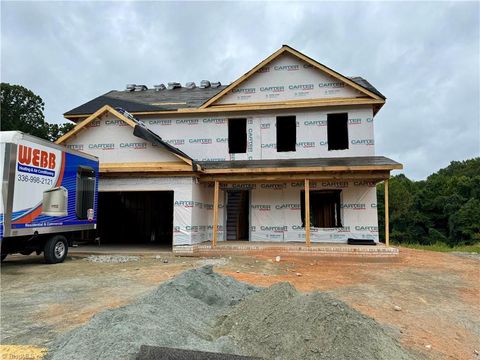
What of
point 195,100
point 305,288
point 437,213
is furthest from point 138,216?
point 437,213

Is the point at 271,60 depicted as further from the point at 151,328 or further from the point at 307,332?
the point at 151,328

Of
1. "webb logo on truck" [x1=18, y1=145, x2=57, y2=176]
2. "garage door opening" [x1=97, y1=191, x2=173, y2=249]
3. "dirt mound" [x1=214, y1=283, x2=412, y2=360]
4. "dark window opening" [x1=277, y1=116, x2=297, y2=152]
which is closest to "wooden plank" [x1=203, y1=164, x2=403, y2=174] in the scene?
"dark window opening" [x1=277, y1=116, x2=297, y2=152]

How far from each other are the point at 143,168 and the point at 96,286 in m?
5.74

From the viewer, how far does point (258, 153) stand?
552 inches

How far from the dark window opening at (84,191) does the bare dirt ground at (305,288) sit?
5.25 feet

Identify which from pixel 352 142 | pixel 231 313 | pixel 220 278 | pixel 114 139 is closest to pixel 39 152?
pixel 114 139

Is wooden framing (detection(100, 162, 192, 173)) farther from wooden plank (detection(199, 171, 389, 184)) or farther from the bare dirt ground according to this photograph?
the bare dirt ground

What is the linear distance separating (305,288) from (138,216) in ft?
44.0

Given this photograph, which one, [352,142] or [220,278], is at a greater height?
[352,142]

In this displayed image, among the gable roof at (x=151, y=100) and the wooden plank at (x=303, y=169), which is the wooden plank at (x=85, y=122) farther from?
the wooden plank at (x=303, y=169)

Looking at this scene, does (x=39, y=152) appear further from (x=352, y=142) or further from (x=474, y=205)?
(x=474, y=205)

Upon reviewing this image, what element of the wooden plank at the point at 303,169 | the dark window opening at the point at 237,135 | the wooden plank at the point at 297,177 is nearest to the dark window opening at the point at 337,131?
the wooden plank at the point at 297,177

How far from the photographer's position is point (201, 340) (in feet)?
12.1

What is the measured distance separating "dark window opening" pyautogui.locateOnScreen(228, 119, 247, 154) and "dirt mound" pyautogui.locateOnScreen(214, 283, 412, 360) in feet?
34.2
